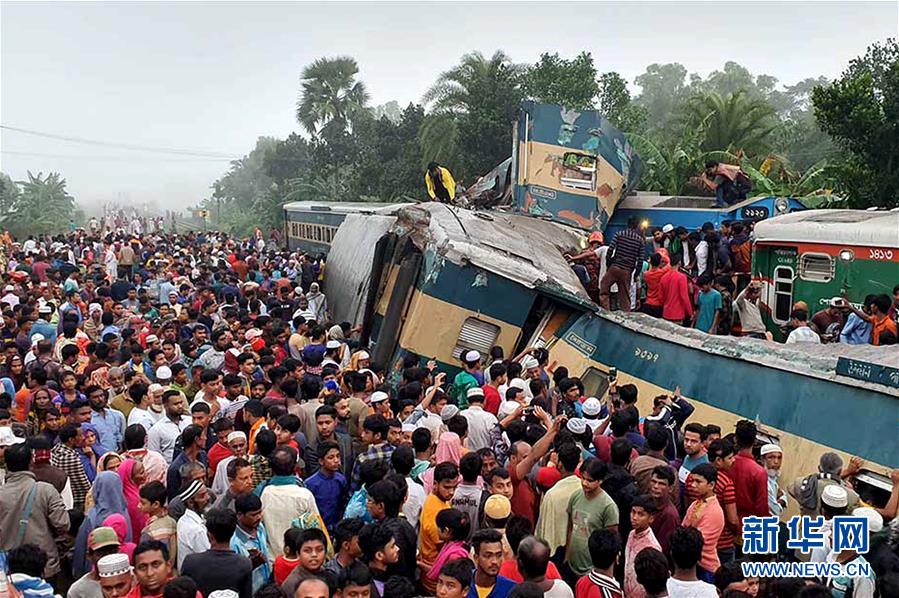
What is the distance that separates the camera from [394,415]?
7809mm

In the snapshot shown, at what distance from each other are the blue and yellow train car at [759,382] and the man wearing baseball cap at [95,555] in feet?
17.4

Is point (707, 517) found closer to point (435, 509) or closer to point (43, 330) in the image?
point (435, 509)

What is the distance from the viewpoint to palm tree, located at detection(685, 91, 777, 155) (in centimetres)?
2784

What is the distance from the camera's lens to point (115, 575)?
4.26 m

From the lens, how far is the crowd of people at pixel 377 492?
447 centimetres

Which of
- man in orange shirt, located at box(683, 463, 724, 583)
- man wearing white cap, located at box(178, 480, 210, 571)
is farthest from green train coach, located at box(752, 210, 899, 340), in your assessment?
man wearing white cap, located at box(178, 480, 210, 571)

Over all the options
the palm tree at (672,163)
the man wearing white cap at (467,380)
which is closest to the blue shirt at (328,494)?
the man wearing white cap at (467,380)

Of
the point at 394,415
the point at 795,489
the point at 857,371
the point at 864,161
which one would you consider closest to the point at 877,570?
the point at 795,489

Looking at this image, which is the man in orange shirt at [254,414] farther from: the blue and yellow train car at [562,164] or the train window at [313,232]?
the train window at [313,232]

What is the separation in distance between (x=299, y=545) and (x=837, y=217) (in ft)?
30.7

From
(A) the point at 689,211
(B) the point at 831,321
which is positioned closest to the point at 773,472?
(B) the point at 831,321

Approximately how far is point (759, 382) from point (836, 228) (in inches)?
144

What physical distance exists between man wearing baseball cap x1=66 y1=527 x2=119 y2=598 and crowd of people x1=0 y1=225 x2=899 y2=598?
0.4 inches

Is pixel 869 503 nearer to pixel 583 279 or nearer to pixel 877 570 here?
pixel 877 570
